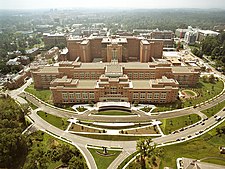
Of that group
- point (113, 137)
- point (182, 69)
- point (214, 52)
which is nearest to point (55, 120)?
point (113, 137)

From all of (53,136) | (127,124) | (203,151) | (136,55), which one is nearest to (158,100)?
(127,124)

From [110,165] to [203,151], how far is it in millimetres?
30130

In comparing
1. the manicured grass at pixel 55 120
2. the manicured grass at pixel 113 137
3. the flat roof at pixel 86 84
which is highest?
the flat roof at pixel 86 84

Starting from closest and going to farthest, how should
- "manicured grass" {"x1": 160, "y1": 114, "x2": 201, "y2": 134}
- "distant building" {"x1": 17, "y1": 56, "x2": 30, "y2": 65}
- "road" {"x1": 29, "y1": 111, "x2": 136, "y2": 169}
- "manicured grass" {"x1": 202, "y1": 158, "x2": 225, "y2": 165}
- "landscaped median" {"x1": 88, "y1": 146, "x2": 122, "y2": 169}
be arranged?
"manicured grass" {"x1": 202, "y1": 158, "x2": 225, "y2": 165}, "landscaped median" {"x1": 88, "y1": 146, "x2": 122, "y2": 169}, "road" {"x1": 29, "y1": 111, "x2": 136, "y2": 169}, "manicured grass" {"x1": 160, "y1": 114, "x2": 201, "y2": 134}, "distant building" {"x1": 17, "y1": 56, "x2": 30, "y2": 65}

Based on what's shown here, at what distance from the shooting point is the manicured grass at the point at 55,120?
72.1m

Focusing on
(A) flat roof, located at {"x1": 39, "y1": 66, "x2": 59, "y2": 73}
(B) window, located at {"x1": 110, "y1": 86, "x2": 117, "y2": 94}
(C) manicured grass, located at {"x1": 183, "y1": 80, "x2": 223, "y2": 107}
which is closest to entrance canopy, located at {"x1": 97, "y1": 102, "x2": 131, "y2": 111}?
(B) window, located at {"x1": 110, "y1": 86, "x2": 117, "y2": 94}

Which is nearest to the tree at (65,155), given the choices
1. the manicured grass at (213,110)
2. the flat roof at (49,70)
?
the manicured grass at (213,110)

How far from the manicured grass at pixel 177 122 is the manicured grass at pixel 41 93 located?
183 ft

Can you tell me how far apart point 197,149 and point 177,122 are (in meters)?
15.7

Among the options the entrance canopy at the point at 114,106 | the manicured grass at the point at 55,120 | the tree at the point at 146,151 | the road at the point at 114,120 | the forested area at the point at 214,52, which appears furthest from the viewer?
the forested area at the point at 214,52

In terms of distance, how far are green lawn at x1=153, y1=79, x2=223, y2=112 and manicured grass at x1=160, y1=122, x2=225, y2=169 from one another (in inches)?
833

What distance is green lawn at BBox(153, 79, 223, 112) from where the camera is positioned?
83.1 m

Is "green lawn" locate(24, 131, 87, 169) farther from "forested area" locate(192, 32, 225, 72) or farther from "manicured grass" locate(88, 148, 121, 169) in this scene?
"forested area" locate(192, 32, 225, 72)

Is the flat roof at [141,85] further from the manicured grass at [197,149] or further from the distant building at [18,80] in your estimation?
the distant building at [18,80]
